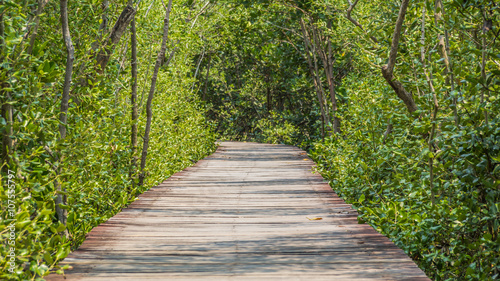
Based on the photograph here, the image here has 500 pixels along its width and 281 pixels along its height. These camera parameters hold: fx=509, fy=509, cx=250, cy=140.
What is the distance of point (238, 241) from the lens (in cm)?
356

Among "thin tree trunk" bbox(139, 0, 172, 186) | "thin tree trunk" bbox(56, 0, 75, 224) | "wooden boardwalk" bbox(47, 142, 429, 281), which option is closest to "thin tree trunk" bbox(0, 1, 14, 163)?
"thin tree trunk" bbox(56, 0, 75, 224)

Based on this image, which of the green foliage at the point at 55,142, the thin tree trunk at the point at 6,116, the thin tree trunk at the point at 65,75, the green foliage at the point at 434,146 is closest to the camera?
the green foliage at the point at 55,142

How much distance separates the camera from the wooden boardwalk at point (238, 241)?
2.88 m

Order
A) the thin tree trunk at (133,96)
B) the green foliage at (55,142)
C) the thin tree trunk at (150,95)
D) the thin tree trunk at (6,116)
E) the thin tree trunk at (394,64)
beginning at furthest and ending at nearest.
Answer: the thin tree trunk at (150,95) < the thin tree trunk at (133,96) < the thin tree trunk at (394,64) < the thin tree trunk at (6,116) < the green foliage at (55,142)

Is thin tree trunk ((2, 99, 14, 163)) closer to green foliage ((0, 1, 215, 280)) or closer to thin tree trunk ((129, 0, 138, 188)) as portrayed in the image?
green foliage ((0, 1, 215, 280))

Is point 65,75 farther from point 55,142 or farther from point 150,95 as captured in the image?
point 150,95

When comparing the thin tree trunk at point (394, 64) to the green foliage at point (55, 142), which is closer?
the green foliage at point (55, 142)

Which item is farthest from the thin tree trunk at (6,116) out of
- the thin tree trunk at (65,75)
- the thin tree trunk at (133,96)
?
the thin tree trunk at (133,96)

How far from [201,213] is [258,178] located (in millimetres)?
2423

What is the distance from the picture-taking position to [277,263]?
3051mm

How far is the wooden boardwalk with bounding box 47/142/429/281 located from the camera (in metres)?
2.88

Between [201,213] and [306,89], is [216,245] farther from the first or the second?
[306,89]

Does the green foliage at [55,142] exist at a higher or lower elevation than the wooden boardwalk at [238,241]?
higher

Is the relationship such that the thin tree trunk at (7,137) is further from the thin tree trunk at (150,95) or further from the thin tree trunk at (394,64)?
the thin tree trunk at (150,95)
